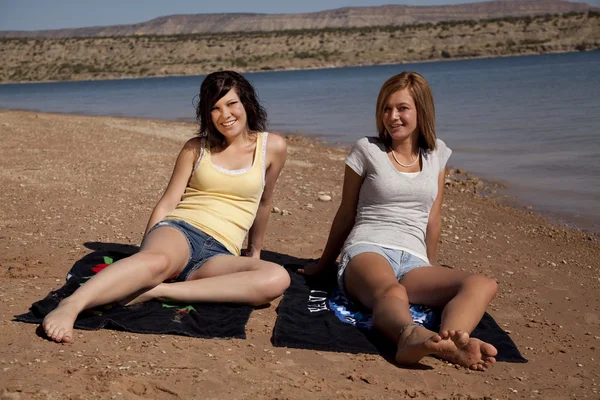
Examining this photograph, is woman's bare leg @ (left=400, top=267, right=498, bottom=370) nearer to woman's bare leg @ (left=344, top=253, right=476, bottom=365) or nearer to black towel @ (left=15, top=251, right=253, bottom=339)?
woman's bare leg @ (left=344, top=253, right=476, bottom=365)

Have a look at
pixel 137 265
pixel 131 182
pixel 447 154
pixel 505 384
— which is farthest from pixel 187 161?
pixel 131 182

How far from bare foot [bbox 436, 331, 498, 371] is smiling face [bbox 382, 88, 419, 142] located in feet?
5.47

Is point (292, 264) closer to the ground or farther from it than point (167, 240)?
closer to the ground

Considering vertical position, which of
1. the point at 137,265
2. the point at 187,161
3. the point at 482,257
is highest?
the point at 187,161

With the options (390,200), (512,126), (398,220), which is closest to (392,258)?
(398,220)

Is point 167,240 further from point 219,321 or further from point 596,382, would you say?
point 596,382

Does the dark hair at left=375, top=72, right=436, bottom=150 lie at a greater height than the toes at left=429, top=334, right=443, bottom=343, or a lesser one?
greater

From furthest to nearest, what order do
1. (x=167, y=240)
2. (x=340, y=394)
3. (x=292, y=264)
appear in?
(x=292, y=264)
(x=167, y=240)
(x=340, y=394)

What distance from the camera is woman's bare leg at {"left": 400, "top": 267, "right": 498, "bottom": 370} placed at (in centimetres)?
413

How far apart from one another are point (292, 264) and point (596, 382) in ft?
8.44

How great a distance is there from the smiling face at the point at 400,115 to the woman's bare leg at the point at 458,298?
96 cm

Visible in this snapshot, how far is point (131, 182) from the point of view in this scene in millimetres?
9836

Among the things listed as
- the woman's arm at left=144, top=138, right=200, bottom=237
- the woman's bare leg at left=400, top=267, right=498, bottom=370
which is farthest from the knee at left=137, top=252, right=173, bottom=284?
the woman's bare leg at left=400, top=267, right=498, bottom=370

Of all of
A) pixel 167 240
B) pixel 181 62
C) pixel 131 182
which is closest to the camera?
pixel 167 240
